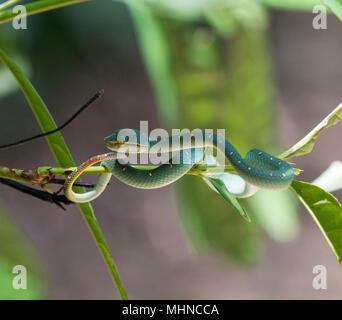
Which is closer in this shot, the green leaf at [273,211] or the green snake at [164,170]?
the green snake at [164,170]

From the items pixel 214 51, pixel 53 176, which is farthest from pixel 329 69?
pixel 53 176

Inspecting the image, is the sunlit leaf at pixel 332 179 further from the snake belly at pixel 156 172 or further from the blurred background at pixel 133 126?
the blurred background at pixel 133 126

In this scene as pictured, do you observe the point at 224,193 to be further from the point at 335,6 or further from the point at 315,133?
the point at 335,6

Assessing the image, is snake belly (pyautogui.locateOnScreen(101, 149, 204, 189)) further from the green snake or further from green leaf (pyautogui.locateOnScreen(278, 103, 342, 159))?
green leaf (pyautogui.locateOnScreen(278, 103, 342, 159))

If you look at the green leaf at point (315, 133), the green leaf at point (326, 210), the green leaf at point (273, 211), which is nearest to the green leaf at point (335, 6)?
the green leaf at point (315, 133)

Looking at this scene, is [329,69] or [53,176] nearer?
[53,176]

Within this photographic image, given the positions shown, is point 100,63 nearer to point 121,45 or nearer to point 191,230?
point 121,45
